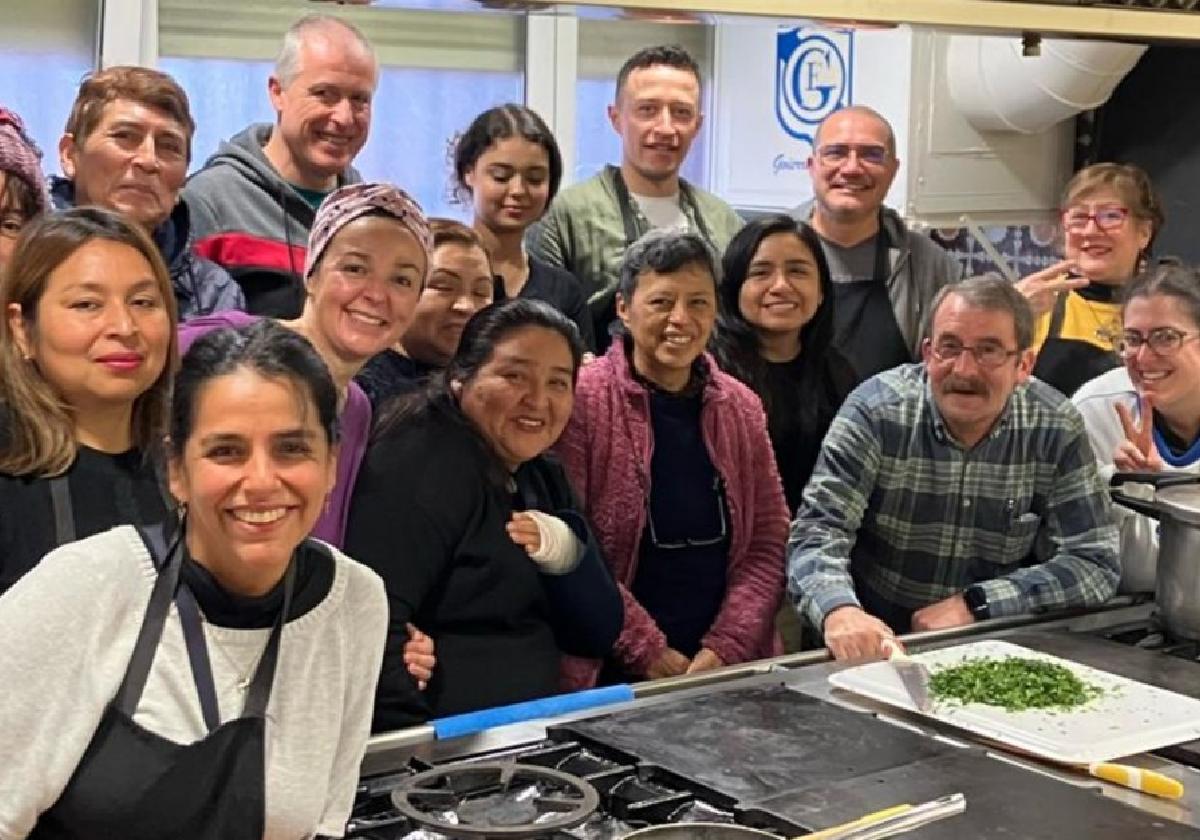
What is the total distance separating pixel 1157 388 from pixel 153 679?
4.64ft

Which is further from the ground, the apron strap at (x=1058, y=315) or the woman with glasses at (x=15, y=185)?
the woman with glasses at (x=15, y=185)

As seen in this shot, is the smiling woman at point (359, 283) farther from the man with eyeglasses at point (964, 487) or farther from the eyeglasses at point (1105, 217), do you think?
the eyeglasses at point (1105, 217)

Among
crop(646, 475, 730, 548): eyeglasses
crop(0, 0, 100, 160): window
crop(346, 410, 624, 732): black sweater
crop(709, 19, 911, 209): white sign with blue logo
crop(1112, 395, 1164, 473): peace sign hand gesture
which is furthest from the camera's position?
crop(709, 19, 911, 209): white sign with blue logo

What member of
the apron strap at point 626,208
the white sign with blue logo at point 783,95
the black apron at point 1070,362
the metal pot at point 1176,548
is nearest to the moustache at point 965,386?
the metal pot at point 1176,548

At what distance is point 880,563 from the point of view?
2102mm

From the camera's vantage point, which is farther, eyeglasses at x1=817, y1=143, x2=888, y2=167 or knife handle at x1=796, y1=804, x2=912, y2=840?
eyeglasses at x1=817, y1=143, x2=888, y2=167

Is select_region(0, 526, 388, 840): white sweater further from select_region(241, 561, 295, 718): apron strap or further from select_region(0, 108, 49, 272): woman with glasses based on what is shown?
select_region(0, 108, 49, 272): woman with glasses

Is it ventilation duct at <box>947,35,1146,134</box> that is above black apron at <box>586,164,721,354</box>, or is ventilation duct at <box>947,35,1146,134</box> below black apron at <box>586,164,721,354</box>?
above

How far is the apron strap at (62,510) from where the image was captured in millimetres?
1425

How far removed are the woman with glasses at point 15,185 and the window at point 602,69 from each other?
2.26 metres

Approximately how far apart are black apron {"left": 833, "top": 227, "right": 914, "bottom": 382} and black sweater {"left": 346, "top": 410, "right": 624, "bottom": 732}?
0.92m

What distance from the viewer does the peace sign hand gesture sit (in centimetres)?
209

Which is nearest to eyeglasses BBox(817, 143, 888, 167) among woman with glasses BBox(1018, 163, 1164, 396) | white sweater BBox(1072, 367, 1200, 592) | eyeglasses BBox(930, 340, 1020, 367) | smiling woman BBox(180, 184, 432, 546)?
woman with glasses BBox(1018, 163, 1164, 396)

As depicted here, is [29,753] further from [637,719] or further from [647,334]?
[647,334]
